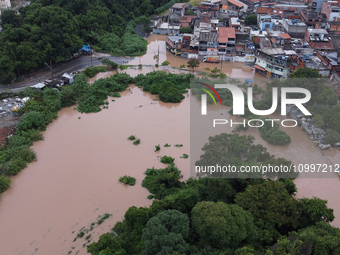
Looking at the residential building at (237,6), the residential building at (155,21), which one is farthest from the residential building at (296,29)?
the residential building at (155,21)

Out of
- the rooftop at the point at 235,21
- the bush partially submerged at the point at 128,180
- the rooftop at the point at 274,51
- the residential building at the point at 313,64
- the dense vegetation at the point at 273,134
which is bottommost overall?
the bush partially submerged at the point at 128,180

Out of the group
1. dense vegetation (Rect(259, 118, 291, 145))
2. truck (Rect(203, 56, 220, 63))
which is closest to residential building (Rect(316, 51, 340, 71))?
truck (Rect(203, 56, 220, 63))

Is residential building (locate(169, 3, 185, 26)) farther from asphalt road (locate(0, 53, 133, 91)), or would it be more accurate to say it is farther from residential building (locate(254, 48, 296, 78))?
residential building (locate(254, 48, 296, 78))

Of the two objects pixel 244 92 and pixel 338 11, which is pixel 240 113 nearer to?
pixel 244 92

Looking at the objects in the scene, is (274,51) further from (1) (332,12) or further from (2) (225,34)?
(1) (332,12)

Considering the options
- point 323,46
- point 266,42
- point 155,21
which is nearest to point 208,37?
point 266,42

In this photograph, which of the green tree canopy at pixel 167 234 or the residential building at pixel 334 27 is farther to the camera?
the residential building at pixel 334 27

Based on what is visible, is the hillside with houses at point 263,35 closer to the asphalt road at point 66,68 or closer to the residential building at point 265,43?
the residential building at point 265,43

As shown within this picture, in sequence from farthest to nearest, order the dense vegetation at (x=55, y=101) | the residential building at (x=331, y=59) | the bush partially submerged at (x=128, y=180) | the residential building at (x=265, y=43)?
the residential building at (x=265, y=43)
the residential building at (x=331, y=59)
the dense vegetation at (x=55, y=101)
the bush partially submerged at (x=128, y=180)
